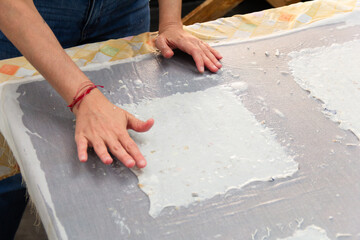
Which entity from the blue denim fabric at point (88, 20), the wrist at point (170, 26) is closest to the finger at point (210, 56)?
the wrist at point (170, 26)

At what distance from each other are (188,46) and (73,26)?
0.31 metres

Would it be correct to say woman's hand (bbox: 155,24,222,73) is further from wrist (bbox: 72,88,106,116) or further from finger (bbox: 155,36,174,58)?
wrist (bbox: 72,88,106,116)

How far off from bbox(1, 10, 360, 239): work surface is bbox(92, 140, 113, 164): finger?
24 mm

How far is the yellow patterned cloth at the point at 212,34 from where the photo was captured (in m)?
0.95

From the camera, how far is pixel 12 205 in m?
1.05

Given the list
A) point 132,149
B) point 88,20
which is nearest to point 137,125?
point 132,149

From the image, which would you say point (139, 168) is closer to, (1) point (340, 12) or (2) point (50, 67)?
(2) point (50, 67)

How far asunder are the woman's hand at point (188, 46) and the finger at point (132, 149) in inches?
11.7

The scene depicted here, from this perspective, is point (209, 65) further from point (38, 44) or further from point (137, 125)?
point (38, 44)

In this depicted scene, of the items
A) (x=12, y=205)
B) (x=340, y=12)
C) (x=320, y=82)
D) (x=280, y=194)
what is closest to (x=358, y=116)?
(x=320, y=82)

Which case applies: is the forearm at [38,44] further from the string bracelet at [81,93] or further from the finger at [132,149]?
the finger at [132,149]

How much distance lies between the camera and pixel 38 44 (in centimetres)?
81

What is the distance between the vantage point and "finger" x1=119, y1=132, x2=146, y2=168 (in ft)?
2.38

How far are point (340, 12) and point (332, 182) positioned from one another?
0.65m
